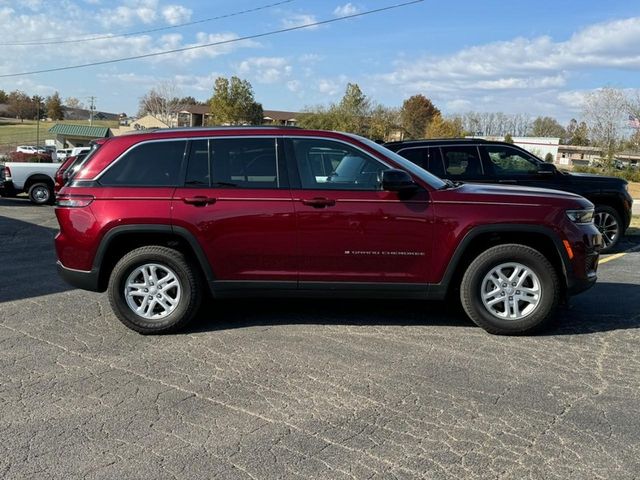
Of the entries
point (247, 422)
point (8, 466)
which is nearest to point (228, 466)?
point (247, 422)

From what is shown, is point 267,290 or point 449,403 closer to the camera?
point 449,403

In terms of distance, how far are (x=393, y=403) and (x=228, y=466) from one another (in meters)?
1.25

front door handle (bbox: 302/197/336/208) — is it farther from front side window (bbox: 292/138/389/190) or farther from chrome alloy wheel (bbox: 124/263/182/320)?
chrome alloy wheel (bbox: 124/263/182/320)

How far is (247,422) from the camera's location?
361 centimetres

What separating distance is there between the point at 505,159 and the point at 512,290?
4.94 meters

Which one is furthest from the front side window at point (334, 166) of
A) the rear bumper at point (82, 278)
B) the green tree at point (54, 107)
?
the green tree at point (54, 107)

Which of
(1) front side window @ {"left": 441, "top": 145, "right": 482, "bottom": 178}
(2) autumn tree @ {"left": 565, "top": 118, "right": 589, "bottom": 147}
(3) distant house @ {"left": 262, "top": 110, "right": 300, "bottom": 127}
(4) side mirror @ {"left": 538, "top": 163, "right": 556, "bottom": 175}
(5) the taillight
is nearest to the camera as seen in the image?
(5) the taillight

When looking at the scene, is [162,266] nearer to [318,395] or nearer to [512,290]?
[318,395]

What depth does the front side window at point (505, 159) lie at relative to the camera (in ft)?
31.4

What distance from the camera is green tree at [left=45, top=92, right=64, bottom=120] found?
138750 millimetres

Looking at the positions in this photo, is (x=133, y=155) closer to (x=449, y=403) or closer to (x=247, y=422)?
(x=247, y=422)

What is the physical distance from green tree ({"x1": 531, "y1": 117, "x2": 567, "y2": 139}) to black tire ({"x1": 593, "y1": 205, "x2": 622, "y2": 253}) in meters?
104

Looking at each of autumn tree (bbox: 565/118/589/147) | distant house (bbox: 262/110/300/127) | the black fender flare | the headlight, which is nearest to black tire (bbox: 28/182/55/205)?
the black fender flare

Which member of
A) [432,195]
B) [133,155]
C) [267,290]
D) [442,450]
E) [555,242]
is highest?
[133,155]
